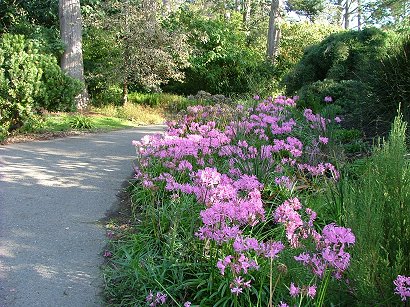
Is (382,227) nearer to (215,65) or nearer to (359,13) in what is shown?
(215,65)

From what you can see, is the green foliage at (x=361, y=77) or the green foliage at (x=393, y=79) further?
the green foliage at (x=361, y=77)

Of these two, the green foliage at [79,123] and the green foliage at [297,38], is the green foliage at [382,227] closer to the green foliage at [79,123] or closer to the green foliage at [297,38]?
the green foliage at [79,123]

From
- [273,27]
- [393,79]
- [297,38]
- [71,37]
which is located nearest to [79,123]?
[71,37]

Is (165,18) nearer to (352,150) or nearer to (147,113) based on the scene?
(147,113)

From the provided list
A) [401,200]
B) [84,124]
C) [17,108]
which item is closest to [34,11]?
[84,124]

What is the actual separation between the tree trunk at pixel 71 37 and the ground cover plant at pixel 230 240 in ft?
35.8

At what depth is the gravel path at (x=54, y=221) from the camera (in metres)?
2.85

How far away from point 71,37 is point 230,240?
14.1m

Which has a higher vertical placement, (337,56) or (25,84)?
(337,56)

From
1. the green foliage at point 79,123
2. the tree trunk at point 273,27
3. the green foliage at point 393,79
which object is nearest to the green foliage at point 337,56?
the green foliage at point 393,79

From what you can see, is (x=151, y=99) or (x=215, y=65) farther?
(x=215, y=65)

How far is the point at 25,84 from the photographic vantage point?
26.9ft

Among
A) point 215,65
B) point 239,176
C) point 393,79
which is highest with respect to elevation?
point 215,65

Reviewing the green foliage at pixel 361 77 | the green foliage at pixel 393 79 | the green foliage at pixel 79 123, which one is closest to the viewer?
the green foliage at pixel 393 79
